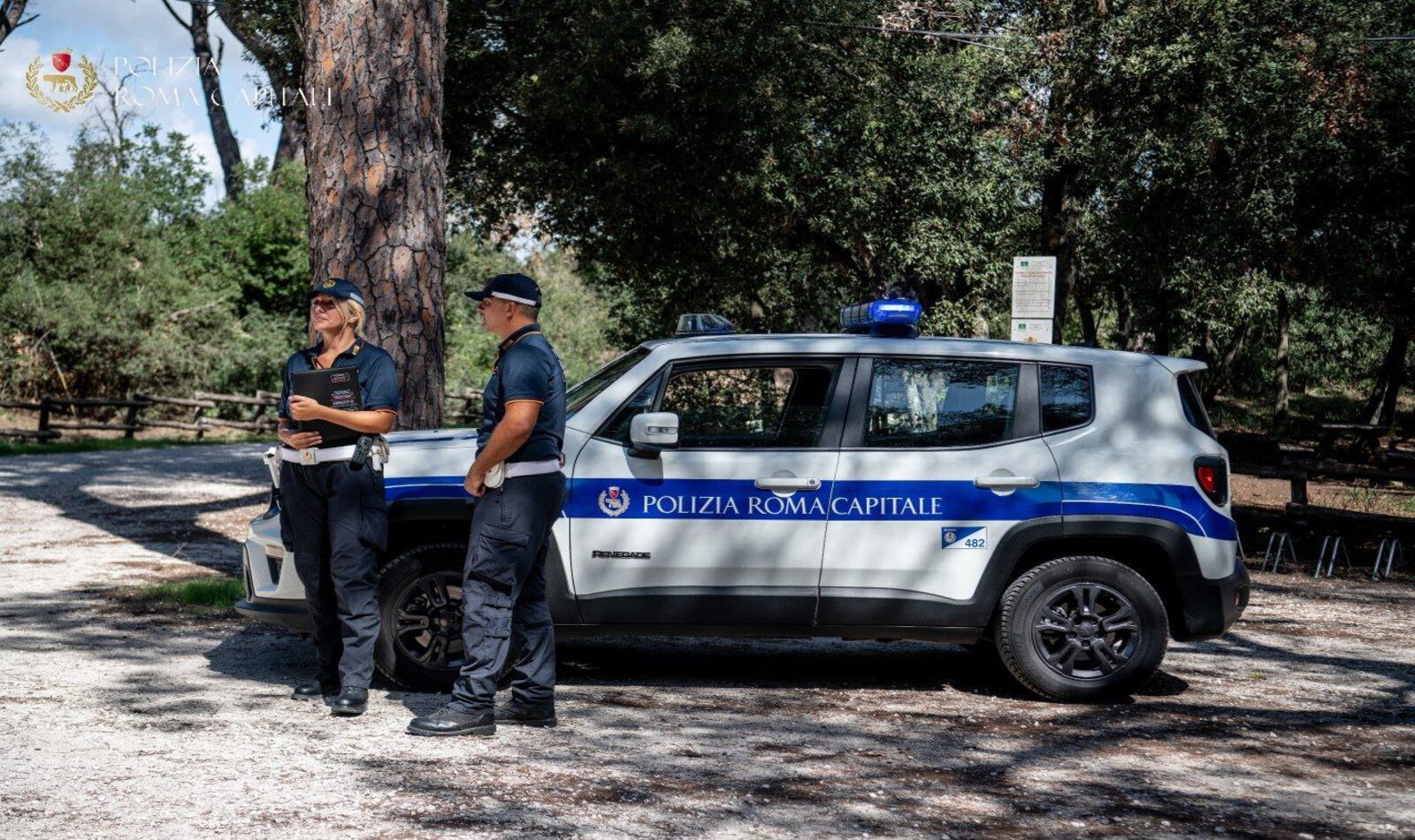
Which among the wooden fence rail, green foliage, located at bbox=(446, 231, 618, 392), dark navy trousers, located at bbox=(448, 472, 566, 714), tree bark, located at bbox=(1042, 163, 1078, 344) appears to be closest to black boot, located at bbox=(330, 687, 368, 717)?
dark navy trousers, located at bbox=(448, 472, 566, 714)

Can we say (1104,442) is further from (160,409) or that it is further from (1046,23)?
(160,409)

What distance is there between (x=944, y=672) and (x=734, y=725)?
1.87m

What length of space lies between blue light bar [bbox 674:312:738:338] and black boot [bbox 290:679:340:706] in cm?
230

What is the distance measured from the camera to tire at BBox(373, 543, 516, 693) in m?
6.57

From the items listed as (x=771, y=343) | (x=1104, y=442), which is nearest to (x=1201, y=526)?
(x=1104, y=442)

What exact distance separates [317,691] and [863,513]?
2.59 meters

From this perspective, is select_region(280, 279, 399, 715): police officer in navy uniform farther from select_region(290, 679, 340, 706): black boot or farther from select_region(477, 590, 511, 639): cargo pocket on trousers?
select_region(477, 590, 511, 639): cargo pocket on trousers

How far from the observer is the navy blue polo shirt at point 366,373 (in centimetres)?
627

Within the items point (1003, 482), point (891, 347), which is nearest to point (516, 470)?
point (891, 347)

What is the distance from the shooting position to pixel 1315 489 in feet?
67.4

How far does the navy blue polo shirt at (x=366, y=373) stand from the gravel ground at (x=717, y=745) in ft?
4.42

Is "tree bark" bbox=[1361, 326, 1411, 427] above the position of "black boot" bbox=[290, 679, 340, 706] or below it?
above

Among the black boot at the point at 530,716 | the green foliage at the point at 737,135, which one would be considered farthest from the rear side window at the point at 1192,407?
the green foliage at the point at 737,135

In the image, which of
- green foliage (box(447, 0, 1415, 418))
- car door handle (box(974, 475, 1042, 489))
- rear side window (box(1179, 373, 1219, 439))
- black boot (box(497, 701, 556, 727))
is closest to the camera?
black boot (box(497, 701, 556, 727))
